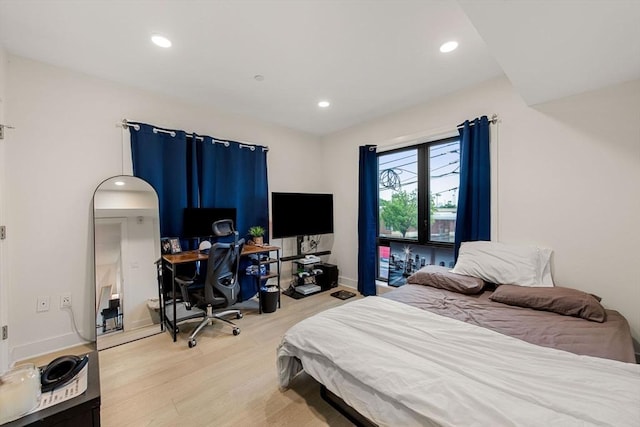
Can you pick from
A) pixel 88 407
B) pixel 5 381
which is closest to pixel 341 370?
pixel 88 407

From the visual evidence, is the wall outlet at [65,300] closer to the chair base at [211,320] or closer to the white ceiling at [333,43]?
the chair base at [211,320]

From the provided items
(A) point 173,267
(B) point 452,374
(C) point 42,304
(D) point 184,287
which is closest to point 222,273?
(D) point 184,287

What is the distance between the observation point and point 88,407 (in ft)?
3.52

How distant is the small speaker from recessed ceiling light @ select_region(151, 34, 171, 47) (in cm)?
334

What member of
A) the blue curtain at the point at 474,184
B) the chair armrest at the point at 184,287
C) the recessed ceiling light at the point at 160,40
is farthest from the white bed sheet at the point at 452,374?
the recessed ceiling light at the point at 160,40

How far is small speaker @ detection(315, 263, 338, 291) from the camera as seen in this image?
4.10 metres

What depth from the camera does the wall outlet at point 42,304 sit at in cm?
235

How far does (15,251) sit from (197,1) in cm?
262

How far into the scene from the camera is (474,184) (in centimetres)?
277

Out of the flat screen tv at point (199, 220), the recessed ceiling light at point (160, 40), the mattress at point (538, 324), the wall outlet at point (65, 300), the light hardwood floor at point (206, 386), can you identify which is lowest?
the light hardwood floor at point (206, 386)

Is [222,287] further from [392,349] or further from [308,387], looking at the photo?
[392,349]

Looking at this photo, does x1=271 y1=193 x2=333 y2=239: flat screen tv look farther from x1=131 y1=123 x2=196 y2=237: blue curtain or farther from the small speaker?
x1=131 y1=123 x2=196 y2=237: blue curtain

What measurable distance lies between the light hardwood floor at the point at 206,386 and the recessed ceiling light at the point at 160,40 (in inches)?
105

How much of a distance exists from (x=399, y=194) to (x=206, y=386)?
10.3 ft
